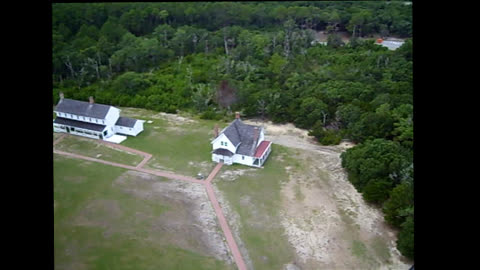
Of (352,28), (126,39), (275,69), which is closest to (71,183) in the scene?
(275,69)


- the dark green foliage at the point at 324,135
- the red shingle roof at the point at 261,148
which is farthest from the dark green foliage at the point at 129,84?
the dark green foliage at the point at 324,135

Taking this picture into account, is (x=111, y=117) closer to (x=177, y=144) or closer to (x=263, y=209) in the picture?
(x=177, y=144)

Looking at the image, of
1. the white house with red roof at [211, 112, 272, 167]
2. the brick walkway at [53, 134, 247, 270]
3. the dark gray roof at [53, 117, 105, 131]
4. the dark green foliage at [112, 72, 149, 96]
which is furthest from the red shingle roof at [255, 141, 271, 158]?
the dark green foliage at [112, 72, 149, 96]

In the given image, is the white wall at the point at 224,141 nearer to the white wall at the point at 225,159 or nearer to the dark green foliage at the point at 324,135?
the white wall at the point at 225,159

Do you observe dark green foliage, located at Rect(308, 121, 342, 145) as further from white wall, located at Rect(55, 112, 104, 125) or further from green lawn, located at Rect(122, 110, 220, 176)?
white wall, located at Rect(55, 112, 104, 125)
